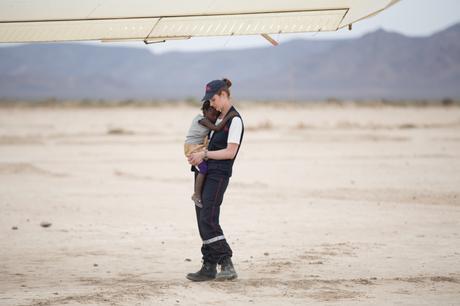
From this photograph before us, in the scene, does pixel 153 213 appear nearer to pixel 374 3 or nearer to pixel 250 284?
pixel 250 284

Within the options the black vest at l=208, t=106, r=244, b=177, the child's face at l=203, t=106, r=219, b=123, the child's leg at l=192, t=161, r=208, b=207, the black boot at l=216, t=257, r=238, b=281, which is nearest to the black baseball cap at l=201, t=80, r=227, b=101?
the child's face at l=203, t=106, r=219, b=123

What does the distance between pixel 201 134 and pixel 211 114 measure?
0.74 ft

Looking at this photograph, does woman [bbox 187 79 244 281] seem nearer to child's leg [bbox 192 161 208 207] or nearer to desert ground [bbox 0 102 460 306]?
child's leg [bbox 192 161 208 207]

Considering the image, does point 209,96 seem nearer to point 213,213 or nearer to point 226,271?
point 213,213

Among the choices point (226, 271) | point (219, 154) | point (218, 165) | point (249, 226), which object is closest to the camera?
point (219, 154)

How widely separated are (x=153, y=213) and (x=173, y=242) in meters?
2.86

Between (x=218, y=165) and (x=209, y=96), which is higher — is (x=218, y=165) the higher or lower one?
the lower one

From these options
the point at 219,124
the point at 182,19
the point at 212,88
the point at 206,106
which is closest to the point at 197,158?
the point at 219,124

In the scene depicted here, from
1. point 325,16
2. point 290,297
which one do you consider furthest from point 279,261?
point 325,16

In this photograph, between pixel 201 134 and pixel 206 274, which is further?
pixel 206 274

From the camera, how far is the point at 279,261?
10242 millimetres

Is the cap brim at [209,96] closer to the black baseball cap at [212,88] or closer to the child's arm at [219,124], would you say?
the black baseball cap at [212,88]

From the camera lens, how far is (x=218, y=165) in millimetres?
8773

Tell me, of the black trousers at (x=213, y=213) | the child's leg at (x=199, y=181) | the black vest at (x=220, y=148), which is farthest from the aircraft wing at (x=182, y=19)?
the black trousers at (x=213, y=213)
